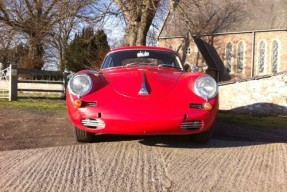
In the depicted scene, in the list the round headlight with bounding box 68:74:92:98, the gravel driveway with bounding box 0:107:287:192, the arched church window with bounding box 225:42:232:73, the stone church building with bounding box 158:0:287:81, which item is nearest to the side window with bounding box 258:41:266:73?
the stone church building with bounding box 158:0:287:81

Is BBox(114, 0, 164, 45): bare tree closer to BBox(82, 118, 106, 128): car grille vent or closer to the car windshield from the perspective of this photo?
the car windshield

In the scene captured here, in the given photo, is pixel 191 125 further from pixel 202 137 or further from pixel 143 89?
pixel 143 89

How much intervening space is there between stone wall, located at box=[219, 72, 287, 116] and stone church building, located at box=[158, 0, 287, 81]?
1803cm

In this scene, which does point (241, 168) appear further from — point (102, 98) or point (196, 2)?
point (196, 2)

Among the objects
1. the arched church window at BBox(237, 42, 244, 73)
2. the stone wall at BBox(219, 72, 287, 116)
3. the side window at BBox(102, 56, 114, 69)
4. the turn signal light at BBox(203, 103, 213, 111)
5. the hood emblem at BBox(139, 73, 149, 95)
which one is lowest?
the stone wall at BBox(219, 72, 287, 116)

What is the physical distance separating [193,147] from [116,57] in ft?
7.70

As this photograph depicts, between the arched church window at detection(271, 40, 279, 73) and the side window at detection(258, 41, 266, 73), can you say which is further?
the side window at detection(258, 41, 266, 73)

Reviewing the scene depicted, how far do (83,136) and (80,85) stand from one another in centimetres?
78

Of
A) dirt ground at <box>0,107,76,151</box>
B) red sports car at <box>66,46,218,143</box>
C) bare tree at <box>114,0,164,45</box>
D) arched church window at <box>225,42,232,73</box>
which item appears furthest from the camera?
arched church window at <box>225,42,232,73</box>

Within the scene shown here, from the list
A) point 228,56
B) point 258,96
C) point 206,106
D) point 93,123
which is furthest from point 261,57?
point 93,123

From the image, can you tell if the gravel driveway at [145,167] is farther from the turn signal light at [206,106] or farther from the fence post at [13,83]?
the fence post at [13,83]

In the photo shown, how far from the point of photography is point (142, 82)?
5316 mm

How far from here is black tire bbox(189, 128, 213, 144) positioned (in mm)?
5531

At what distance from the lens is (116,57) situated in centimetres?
693
